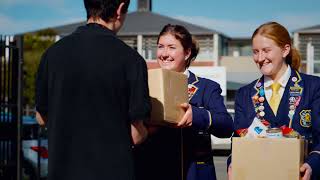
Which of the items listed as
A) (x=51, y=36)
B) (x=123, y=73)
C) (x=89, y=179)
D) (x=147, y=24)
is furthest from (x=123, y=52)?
(x=147, y=24)

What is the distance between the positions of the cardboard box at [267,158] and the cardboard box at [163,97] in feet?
1.33

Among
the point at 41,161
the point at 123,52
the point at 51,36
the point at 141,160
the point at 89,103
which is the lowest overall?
the point at 41,161

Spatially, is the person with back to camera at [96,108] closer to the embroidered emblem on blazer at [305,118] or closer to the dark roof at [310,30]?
the embroidered emblem on blazer at [305,118]

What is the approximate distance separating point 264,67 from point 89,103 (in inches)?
54.7

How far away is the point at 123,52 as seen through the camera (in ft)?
10.6

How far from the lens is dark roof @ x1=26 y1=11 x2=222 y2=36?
56312mm

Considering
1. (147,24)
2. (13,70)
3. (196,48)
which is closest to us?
(196,48)

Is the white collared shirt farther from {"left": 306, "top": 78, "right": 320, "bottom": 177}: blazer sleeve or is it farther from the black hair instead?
the black hair

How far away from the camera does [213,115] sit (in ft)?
13.4

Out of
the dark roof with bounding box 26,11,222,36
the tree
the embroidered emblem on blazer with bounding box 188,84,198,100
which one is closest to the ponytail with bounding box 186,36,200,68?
the embroidered emblem on blazer with bounding box 188,84,198,100

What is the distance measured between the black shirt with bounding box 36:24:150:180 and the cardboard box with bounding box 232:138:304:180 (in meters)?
0.83

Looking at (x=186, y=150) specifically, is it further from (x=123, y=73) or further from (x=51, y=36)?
(x=51, y=36)

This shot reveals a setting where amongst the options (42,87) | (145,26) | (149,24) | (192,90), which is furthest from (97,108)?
(149,24)

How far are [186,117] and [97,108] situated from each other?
0.83m
